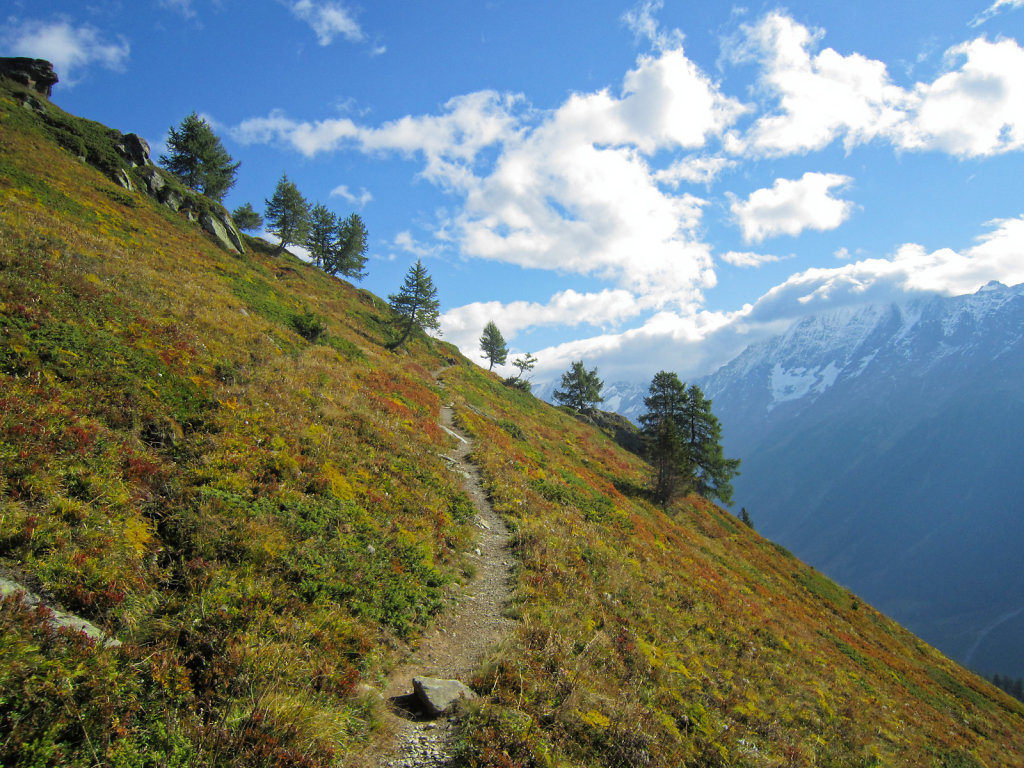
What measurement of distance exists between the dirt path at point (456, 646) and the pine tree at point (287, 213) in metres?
55.7

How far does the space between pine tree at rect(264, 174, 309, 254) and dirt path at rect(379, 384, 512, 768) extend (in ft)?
183

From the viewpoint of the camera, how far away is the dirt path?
5.16 metres

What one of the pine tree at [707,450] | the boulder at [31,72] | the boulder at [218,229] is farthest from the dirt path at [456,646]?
the boulder at [31,72]

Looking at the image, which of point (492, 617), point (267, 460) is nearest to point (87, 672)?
point (267, 460)

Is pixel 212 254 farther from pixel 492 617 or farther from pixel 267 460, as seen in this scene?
pixel 492 617

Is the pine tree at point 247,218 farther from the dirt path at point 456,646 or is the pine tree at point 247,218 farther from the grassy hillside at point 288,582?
the dirt path at point 456,646

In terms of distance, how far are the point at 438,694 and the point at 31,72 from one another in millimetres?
59392

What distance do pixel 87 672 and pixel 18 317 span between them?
951cm

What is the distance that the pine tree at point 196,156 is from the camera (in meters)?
47.5

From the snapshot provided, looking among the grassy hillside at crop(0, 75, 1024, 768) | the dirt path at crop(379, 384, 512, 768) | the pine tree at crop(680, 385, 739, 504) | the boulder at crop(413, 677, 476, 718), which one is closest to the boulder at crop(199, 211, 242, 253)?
the grassy hillside at crop(0, 75, 1024, 768)

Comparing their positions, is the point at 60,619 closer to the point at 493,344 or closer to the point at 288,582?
the point at 288,582

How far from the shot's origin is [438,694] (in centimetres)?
595

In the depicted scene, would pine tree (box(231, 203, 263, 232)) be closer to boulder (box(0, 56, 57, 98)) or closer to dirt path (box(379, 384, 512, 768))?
boulder (box(0, 56, 57, 98))

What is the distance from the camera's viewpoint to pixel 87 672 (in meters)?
3.94
